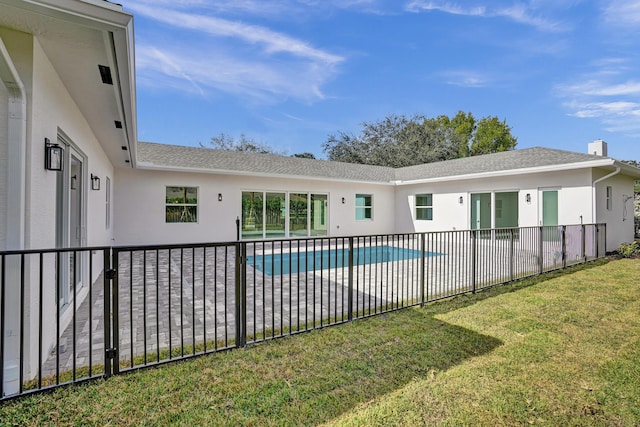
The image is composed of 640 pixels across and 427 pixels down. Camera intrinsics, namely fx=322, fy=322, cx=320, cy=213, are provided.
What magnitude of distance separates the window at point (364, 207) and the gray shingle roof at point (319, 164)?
92cm

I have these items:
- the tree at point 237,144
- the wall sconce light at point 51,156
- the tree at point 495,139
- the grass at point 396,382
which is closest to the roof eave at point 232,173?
the wall sconce light at point 51,156

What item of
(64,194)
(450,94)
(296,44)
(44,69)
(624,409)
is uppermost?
(450,94)

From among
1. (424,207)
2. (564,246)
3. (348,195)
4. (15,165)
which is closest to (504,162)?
(424,207)

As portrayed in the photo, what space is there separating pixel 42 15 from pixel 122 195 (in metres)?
9.16

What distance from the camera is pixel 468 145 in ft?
111

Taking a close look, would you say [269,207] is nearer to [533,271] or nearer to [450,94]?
[533,271]

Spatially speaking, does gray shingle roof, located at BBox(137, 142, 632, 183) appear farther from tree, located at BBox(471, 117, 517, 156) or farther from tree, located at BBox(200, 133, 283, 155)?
tree, located at BBox(471, 117, 517, 156)

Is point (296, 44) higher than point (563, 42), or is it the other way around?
point (296, 44)

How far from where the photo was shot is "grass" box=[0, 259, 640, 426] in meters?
2.29

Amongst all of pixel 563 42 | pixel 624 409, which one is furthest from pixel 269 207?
pixel 563 42

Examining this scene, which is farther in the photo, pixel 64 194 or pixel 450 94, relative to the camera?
pixel 450 94

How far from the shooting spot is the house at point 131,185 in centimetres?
253

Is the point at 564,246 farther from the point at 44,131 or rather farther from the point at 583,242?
the point at 44,131

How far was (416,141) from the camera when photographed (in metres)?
29.6
